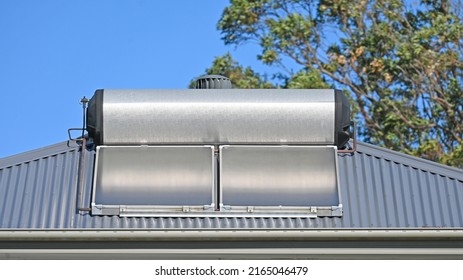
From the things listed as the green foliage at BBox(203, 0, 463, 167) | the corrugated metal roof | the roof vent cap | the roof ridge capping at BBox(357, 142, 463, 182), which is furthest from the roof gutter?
the green foliage at BBox(203, 0, 463, 167)

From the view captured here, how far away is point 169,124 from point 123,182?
95cm

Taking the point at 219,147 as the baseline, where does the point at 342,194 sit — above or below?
below

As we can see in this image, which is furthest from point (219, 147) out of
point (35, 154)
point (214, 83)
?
point (35, 154)

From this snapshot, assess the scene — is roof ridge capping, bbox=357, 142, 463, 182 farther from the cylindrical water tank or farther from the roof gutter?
the roof gutter

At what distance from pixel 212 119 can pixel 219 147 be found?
364 millimetres

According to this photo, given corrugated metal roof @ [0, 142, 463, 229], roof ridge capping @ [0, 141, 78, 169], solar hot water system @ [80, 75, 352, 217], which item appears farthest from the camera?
roof ridge capping @ [0, 141, 78, 169]

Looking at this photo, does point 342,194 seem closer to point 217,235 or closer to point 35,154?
point 217,235

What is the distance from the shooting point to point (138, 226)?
12.9m

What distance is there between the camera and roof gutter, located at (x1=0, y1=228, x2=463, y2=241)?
1241 cm

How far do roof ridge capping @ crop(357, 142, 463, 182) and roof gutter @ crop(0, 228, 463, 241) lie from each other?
1.33 metres

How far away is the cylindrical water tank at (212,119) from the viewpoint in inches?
536

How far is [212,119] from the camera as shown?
1363cm

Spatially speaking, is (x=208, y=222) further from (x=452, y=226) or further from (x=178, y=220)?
(x=452, y=226)

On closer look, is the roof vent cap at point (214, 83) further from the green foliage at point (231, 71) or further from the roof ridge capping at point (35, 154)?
the green foliage at point (231, 71)
